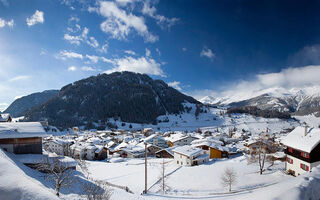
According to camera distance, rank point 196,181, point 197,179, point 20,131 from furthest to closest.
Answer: point 197,179, point 196,181, point 20,131

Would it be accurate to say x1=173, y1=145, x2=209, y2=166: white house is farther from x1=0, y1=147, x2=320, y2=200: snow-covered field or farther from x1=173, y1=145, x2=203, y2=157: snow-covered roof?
x1=0, y1=147, x2=320, y2=200: snow-covered field

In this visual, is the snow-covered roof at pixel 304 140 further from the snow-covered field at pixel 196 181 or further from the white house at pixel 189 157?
the white house at pixel 189 157

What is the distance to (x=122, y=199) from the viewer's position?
1631 centimetres

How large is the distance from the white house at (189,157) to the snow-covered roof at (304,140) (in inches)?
697

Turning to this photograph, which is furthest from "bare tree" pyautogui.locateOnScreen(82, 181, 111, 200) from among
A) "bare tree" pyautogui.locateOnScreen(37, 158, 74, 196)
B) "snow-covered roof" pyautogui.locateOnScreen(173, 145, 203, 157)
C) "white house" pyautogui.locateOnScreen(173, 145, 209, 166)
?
"snow-covered roof" pyautogui.locateOnScreen(173, 145, 203, 157)

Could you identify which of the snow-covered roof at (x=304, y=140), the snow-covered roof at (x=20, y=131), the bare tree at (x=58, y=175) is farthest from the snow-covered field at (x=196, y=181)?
the snow-covered roof at (x=20, y=131)

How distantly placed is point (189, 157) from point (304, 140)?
21274 millimetres

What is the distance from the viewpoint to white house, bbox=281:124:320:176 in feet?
78.2

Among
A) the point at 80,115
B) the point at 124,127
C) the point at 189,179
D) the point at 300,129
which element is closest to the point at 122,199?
the point at 189,179

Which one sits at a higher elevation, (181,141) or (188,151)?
(188,151)

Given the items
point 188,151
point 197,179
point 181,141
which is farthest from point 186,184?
point 181,141

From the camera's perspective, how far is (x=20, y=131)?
66.0 ft

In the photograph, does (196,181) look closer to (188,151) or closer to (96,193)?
(188,151)

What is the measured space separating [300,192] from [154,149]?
6097cm
